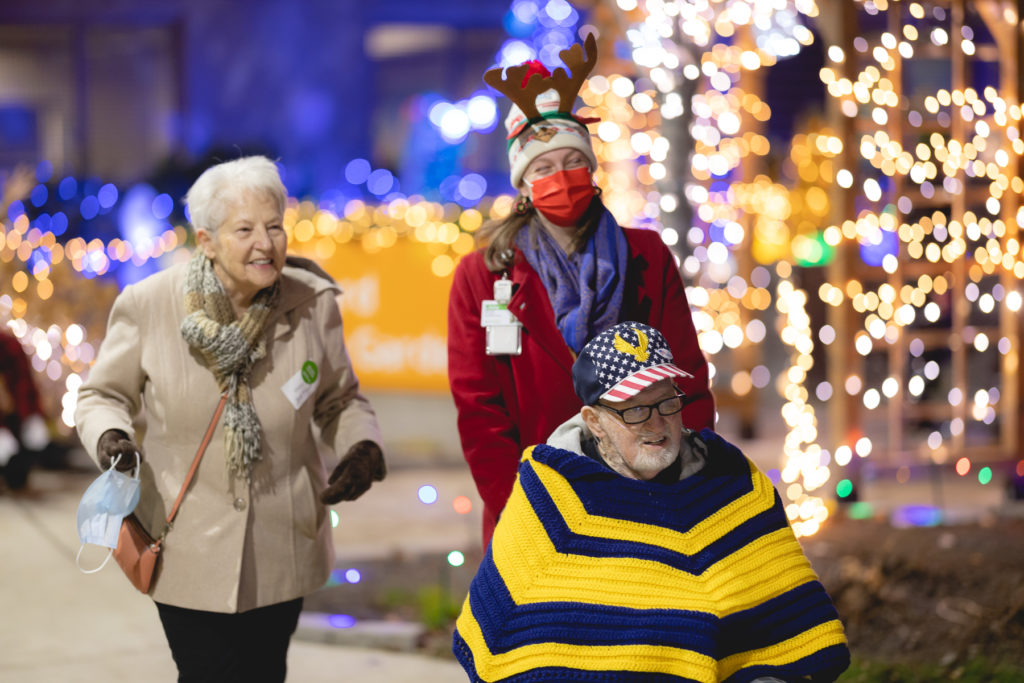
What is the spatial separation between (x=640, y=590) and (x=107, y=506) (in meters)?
1.47

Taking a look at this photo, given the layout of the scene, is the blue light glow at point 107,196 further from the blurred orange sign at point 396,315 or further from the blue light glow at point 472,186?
the blurred orange sign at point 396,315

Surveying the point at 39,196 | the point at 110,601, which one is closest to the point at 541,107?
the point at 110,601

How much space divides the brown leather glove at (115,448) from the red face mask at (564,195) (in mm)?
1226

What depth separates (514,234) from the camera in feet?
11.0

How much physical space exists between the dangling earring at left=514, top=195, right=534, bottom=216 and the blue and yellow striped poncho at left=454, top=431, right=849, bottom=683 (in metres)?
0.84

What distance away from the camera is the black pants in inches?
134

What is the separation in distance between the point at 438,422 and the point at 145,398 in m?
8.44

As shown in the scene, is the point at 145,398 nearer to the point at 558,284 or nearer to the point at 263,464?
the point at 263,464

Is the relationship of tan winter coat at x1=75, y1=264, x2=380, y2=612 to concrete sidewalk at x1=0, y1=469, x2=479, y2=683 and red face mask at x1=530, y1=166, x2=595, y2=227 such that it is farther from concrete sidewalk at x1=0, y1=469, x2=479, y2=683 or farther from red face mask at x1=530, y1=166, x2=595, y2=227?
concrete sidewalk at x1=0, y1=469, x2=479, y2=683

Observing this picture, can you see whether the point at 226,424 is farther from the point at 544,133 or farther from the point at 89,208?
the point at 89,208

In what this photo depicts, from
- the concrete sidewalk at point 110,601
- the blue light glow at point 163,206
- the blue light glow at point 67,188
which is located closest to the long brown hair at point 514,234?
the concrete sidewalk at point 110,601

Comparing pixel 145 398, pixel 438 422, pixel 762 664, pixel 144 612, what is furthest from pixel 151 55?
pixel 762 664

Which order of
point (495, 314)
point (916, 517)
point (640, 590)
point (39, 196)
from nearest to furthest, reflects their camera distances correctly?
point (640, 590)
point (495, 314)
point (916, 517)
point (39, 196)

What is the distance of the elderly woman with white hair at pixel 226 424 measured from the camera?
3.38 metres
